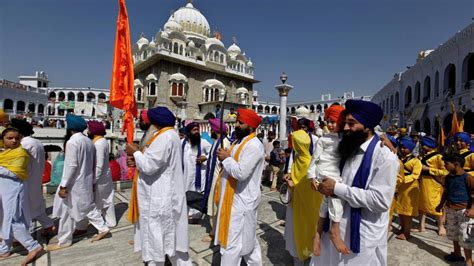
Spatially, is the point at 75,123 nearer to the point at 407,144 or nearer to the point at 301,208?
the point at 301,208

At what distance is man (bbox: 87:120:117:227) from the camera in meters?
3.60

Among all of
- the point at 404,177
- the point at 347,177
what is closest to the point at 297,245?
the point at 347,177

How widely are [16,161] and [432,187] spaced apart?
5712 millimetres

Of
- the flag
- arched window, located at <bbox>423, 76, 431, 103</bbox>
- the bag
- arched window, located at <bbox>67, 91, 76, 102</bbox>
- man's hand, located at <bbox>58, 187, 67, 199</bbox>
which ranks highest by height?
arched window, located at <bbox>67, 91, 76, 102</bbox>

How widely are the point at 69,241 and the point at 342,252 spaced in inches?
131

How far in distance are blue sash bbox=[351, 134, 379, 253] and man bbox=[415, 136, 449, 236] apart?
9.95ft

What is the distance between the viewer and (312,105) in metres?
60.0

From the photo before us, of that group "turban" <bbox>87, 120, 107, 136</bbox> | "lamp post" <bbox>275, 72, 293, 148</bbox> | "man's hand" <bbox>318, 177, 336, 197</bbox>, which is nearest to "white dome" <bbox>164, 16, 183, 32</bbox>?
"lamp post" <bbox>275, 72, 293, 148</bbox>

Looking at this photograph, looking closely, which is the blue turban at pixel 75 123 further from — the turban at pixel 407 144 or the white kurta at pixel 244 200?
the turban at pixel 407 144

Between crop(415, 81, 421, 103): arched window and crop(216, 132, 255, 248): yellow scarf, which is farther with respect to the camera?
crop(415, 81, 421, 103): arched window

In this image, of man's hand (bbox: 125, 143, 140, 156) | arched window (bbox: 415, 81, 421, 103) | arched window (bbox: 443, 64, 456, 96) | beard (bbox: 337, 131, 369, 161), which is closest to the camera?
beard (bbox: 337, 131, 369, 161)

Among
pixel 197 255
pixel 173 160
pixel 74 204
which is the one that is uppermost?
pixel 173 160

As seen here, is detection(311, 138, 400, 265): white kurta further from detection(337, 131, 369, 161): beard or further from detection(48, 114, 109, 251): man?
detection(48, 114, 109, 251): man

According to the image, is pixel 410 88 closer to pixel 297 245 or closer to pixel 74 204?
pixel 297 245
